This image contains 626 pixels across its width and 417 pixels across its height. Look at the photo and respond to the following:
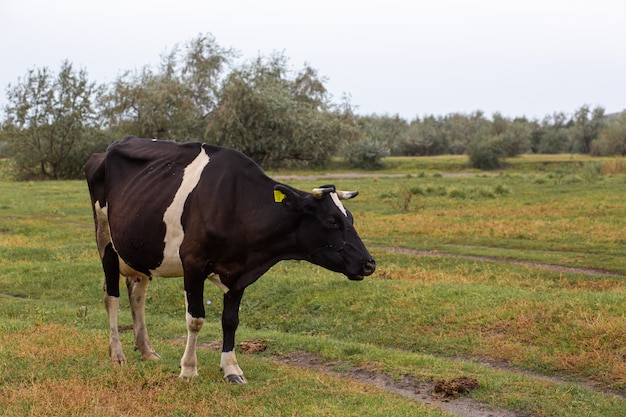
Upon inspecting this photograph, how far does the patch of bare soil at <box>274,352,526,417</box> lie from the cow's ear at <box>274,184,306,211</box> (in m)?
2.25

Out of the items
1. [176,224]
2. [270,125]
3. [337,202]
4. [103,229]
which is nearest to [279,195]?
[337,202]

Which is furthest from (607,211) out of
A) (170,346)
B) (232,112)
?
(232,112)

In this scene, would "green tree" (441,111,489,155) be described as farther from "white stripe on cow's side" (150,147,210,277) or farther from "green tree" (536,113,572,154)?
"white stripe on cow's side" (150,147,210,277)

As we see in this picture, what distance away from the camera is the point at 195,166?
7.75 metres

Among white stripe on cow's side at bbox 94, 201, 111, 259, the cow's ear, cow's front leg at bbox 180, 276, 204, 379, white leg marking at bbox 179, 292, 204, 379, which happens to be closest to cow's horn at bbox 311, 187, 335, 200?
the cow's ear

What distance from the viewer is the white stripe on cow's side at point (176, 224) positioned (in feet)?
24.6

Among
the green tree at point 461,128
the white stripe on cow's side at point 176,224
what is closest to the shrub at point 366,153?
the green tree at point 461,128

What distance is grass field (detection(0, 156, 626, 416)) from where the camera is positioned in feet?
22.7

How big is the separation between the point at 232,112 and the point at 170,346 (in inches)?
1702

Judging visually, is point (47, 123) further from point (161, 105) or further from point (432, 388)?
point (432, 388)

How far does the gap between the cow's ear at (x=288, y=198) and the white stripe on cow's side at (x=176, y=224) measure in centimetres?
88

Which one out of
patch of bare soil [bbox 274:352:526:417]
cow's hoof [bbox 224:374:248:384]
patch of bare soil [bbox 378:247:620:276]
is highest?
cow's hoof [bbox 224:374:248:384]

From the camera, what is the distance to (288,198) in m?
7.37

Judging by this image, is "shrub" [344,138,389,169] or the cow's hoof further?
"shrub" [344,138,389,169]
